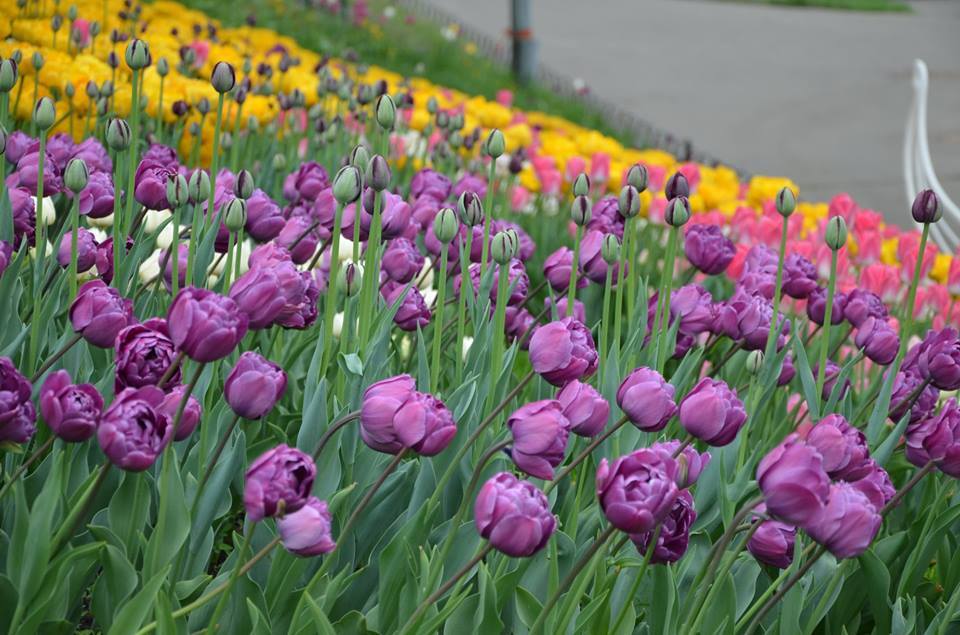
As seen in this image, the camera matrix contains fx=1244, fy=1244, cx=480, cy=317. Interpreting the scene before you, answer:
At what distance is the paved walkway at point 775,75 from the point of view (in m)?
9.68

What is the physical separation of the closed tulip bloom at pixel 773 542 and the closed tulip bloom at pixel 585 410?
0.21m

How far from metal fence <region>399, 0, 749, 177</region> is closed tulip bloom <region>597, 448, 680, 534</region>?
4876 millimetres

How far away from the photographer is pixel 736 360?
86.1 inches

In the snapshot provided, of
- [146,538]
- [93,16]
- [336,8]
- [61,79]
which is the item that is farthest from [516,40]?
[146,538]

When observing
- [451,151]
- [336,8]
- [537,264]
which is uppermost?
[451,151]

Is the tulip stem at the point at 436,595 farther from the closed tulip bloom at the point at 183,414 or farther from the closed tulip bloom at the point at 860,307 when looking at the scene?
the closed tulip bloom at the point at 860,307

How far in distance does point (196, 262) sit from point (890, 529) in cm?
104

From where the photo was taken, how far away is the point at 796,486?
3.29ft

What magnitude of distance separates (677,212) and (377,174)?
418mm

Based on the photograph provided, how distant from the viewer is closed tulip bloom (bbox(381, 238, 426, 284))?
1.72 m

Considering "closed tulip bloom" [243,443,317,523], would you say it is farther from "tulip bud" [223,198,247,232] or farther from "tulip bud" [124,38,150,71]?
"tulip bud" [124,38,150,71]

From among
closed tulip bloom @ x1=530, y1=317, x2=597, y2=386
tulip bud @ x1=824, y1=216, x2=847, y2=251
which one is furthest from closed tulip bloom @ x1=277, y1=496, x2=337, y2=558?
tulip bud @ x1=824, y1=216, x2=847, y2=251

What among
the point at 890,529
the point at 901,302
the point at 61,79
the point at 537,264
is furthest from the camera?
the point at 537,264

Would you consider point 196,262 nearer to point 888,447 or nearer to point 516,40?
point 888,447
